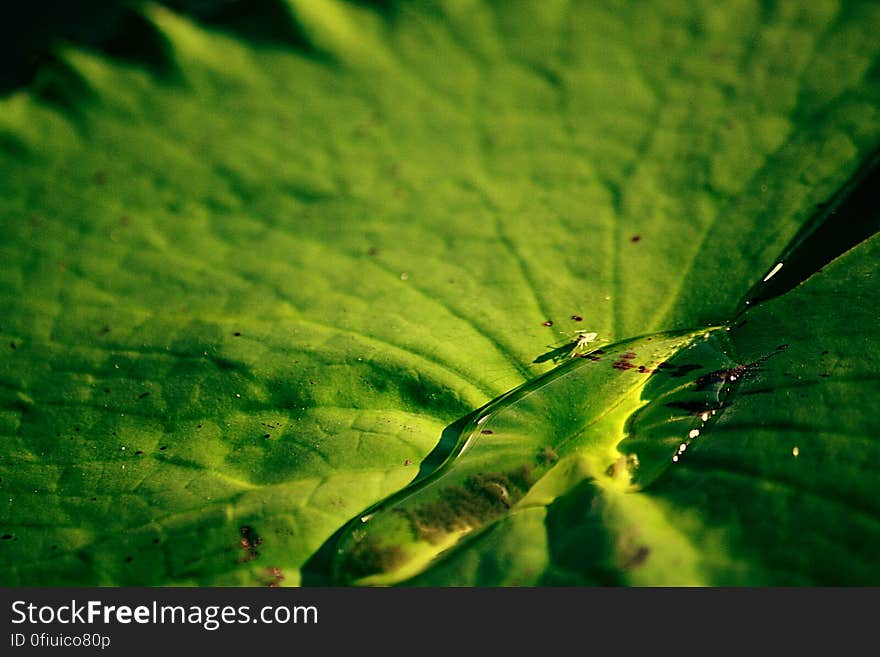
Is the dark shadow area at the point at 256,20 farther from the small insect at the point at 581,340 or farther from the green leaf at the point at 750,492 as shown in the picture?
the green leaf at the point at 750,492

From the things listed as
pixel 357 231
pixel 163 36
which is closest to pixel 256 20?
pixel 163 36

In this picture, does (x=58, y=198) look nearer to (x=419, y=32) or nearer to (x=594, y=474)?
(x=419, y=32)

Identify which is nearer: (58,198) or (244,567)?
(244,567)

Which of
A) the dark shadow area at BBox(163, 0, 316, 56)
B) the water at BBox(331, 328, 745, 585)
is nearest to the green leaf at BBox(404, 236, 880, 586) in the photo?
the water at BBox(331, 328, 745, 585)

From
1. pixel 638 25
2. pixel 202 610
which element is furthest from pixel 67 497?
pixel 638 25

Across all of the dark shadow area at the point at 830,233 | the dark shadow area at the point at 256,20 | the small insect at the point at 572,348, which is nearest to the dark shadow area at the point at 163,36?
the dark shadow area at the point at 256,20

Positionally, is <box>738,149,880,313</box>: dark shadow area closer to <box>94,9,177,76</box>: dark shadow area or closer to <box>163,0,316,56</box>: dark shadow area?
<box>163,0,316,56</box>: dark shadow area

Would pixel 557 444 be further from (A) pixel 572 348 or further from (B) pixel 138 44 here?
(B) pixel 138 44
